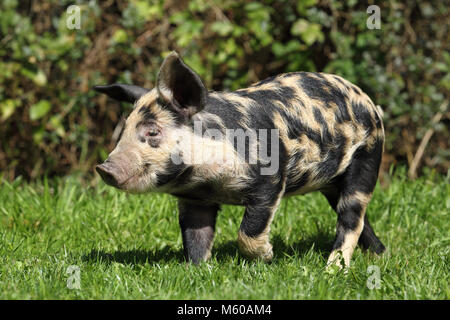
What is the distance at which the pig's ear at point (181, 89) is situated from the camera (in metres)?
3.55

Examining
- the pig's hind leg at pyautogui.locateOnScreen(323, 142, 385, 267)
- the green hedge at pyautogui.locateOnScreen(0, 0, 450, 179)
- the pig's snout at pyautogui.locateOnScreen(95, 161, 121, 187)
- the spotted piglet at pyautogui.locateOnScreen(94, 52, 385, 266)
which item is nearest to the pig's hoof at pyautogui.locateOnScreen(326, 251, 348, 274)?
the spotted piglet at pyautogui.locateOnScreen(94, 52, 385, 266)

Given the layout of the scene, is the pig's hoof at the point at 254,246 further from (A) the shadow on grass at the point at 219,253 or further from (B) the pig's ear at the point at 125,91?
(B) the pig's ear at the point at 125,91

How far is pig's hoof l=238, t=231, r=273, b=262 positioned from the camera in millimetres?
3838

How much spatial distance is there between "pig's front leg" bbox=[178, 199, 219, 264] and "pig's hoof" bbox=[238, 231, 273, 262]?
0.29 m

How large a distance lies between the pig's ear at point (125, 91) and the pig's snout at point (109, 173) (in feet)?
2.17

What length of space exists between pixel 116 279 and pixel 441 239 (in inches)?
95.4

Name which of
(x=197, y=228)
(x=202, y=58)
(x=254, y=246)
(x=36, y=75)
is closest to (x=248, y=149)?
(x=254, y=246)

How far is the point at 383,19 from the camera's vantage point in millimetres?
7047

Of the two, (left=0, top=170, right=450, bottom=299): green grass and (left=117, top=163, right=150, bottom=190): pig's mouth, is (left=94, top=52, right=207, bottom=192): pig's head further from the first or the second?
(left=0, top=170, right=450, bottom=299): green grass

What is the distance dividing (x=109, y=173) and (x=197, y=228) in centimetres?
91

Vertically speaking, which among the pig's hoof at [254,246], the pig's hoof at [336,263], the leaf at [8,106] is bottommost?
the pig's hoof at [336,263]

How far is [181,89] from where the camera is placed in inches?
144

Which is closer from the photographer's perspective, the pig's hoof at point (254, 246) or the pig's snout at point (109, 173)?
the pig's snout at point (109, 173)

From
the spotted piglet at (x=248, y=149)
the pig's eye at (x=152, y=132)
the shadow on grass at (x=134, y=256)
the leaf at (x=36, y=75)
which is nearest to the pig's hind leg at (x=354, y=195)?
the spotted piglet at (x=248, y=149)
